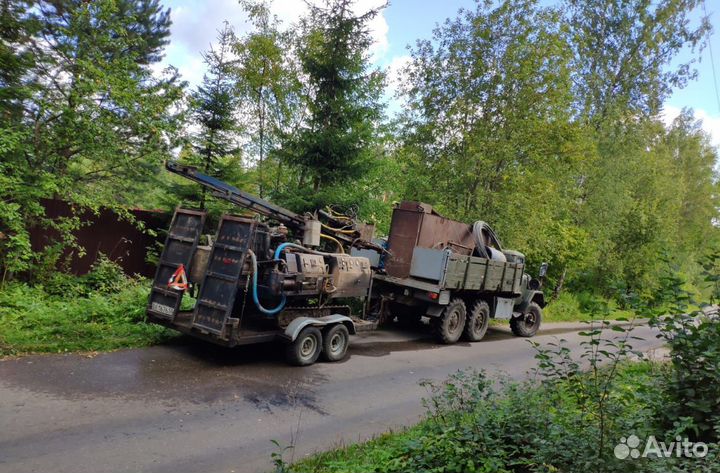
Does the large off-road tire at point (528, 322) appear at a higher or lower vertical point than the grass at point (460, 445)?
higher

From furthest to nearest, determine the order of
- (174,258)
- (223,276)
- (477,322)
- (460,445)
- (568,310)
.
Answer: (568,310) < (477,322) < (174,258) < (223,276) < (460,445)

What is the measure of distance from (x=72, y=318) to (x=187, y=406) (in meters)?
3.85

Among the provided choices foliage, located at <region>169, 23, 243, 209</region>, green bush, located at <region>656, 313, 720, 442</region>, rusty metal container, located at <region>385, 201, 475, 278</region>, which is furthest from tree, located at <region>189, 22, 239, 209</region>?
green bush, located at <region>656, 313, 720, 442</region>

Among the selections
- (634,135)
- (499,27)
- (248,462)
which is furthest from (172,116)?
(634,135)

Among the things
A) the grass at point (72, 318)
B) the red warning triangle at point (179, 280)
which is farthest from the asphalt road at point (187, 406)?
the red warning triangle at point (179, 280)

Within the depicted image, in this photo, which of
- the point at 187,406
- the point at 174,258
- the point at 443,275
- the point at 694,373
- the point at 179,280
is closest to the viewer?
the point at 694,373

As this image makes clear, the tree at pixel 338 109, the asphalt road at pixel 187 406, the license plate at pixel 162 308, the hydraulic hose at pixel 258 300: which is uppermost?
the tree at pixel 338 109

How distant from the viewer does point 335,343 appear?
28.6ft

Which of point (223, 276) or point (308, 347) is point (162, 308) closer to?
point (223, 276)

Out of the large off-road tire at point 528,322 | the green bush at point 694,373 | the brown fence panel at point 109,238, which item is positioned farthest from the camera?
the large off-road tire at point 528,322

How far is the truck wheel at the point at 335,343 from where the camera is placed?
8430mm

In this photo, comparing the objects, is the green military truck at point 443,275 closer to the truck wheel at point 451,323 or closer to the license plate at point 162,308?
the truck wheel at point 451,323

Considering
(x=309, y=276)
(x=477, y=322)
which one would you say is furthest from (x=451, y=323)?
(x=309, y=276)

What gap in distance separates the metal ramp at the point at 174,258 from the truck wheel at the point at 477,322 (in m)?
7.13
